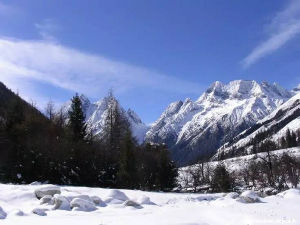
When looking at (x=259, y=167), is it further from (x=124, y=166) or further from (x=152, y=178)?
(x=124, y=166)

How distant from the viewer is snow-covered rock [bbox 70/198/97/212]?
65.0ft

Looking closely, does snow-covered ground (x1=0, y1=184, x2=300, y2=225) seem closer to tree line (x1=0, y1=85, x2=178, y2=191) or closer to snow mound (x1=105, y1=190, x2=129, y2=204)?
snow mound (x1=105, y1=190, x2=129, y2=204)

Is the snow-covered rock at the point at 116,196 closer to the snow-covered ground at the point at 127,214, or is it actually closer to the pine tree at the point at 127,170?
the snow-covered ground at the point at 127,214

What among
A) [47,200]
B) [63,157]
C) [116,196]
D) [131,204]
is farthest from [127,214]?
[63,157]

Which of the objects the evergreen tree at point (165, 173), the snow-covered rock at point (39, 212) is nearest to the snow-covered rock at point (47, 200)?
the snow-covered rock at point (39, 212)

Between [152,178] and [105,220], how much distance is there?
34.6m

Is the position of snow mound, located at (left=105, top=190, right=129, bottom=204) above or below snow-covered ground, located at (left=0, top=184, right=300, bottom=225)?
above

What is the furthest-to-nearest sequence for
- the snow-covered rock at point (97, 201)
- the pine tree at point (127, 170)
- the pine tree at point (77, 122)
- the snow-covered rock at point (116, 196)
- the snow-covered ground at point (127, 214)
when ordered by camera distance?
1. the pine tree at point (77, 122)
2. the pine tree at point (127, 170)
3. the snow-covered rock at point (116, 196)
4. the snow-covered rock at point (97, 201)
5. the snow-covered ground at point (127, 214)

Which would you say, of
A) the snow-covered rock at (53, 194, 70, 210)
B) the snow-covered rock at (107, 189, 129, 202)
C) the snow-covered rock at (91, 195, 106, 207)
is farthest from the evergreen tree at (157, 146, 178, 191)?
the snow-covered rock at (53, 194, 70, 210)

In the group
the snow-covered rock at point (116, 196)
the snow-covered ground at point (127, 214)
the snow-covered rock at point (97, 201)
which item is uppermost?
the snow-covered rock at point (116, 196)

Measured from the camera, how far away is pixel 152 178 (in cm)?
5053

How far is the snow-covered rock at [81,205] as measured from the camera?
780 inches

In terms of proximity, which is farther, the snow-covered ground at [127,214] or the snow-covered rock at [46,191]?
the snow-covered rock at [46,191]

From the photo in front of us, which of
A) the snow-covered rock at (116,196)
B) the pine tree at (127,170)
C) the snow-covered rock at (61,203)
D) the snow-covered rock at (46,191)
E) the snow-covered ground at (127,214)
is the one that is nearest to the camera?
the snow-covered ground at (127,214)
